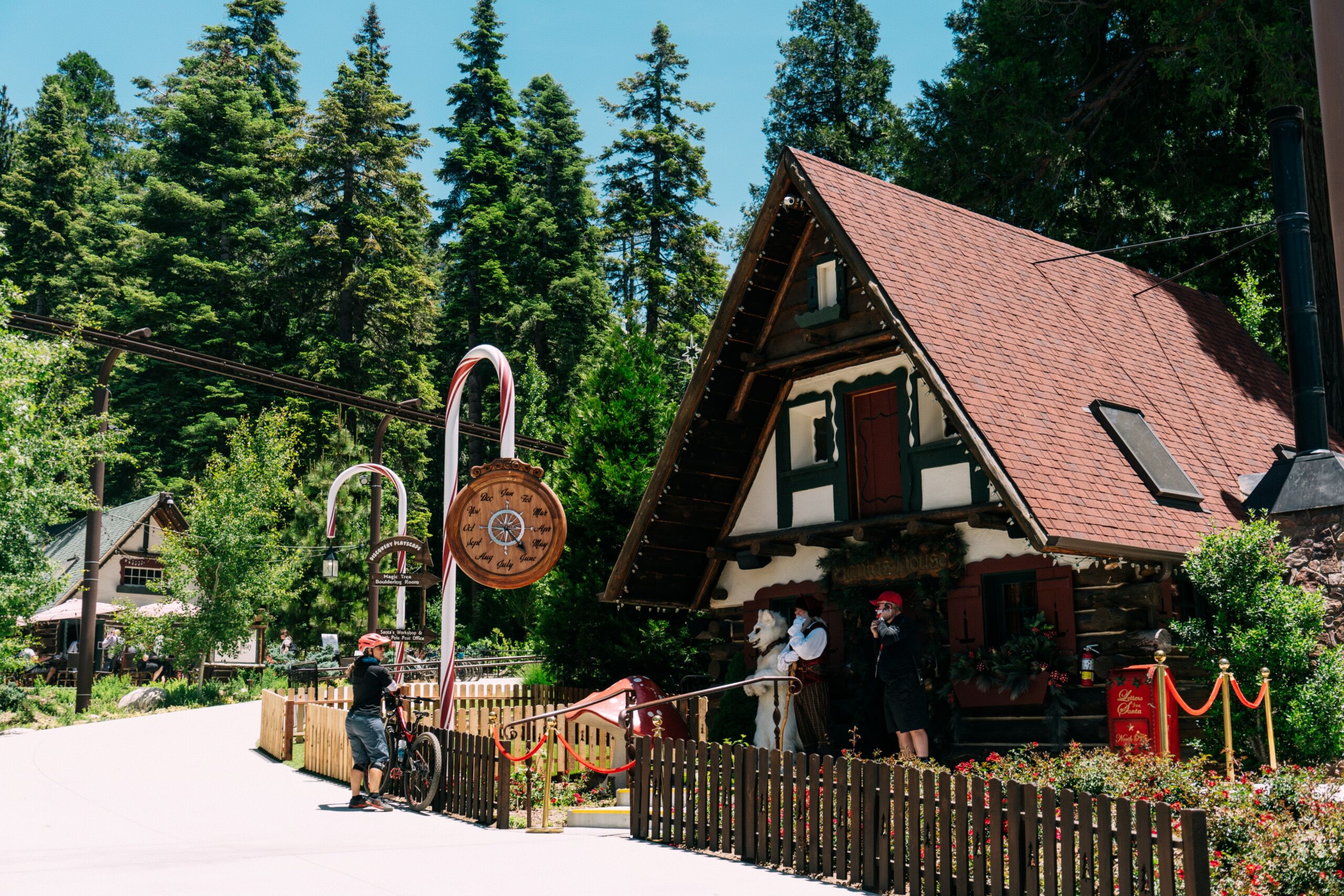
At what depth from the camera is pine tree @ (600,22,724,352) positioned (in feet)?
174

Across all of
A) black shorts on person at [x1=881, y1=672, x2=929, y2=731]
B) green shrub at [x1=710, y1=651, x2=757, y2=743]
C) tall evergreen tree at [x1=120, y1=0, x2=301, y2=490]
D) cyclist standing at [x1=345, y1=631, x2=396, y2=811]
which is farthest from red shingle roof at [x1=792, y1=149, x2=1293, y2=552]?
tall evergreen tree at [x1=120, y1=0, x2=301, y2=490]

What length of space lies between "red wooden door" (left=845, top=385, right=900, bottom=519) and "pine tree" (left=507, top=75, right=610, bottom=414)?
33.4m

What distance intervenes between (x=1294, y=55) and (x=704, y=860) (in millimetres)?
17034

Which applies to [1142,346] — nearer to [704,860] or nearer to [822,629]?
[822,629]

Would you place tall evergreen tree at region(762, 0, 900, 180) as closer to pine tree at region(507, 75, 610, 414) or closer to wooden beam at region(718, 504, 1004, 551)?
pine tree at region(507, 75, 610, 414)

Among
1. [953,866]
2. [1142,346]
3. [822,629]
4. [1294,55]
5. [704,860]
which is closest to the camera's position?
[953,866]

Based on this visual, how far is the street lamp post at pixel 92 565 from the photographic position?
94.8 feet

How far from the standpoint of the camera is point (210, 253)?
58.1 m

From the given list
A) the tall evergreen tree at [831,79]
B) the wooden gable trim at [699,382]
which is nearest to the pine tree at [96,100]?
the tall evergreen tree at [831,79]

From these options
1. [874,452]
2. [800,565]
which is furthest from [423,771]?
[874,452]

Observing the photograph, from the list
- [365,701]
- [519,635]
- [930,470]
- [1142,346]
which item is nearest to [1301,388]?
[1142,346]

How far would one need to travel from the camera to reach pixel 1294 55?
65.1ft

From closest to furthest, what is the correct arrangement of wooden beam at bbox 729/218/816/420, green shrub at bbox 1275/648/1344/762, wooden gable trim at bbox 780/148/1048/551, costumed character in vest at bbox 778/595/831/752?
1. green shrub at bbox 1275/648/1344/762
2. wooden gable trim at bbox 780/148/1048/551
3. costumed character in vest at bbox 778/595/831/752
4. wooden beam at bbox 729/218/816/420

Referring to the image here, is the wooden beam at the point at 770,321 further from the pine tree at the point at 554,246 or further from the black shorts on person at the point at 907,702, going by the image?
the pine tree at the point at 554,246
